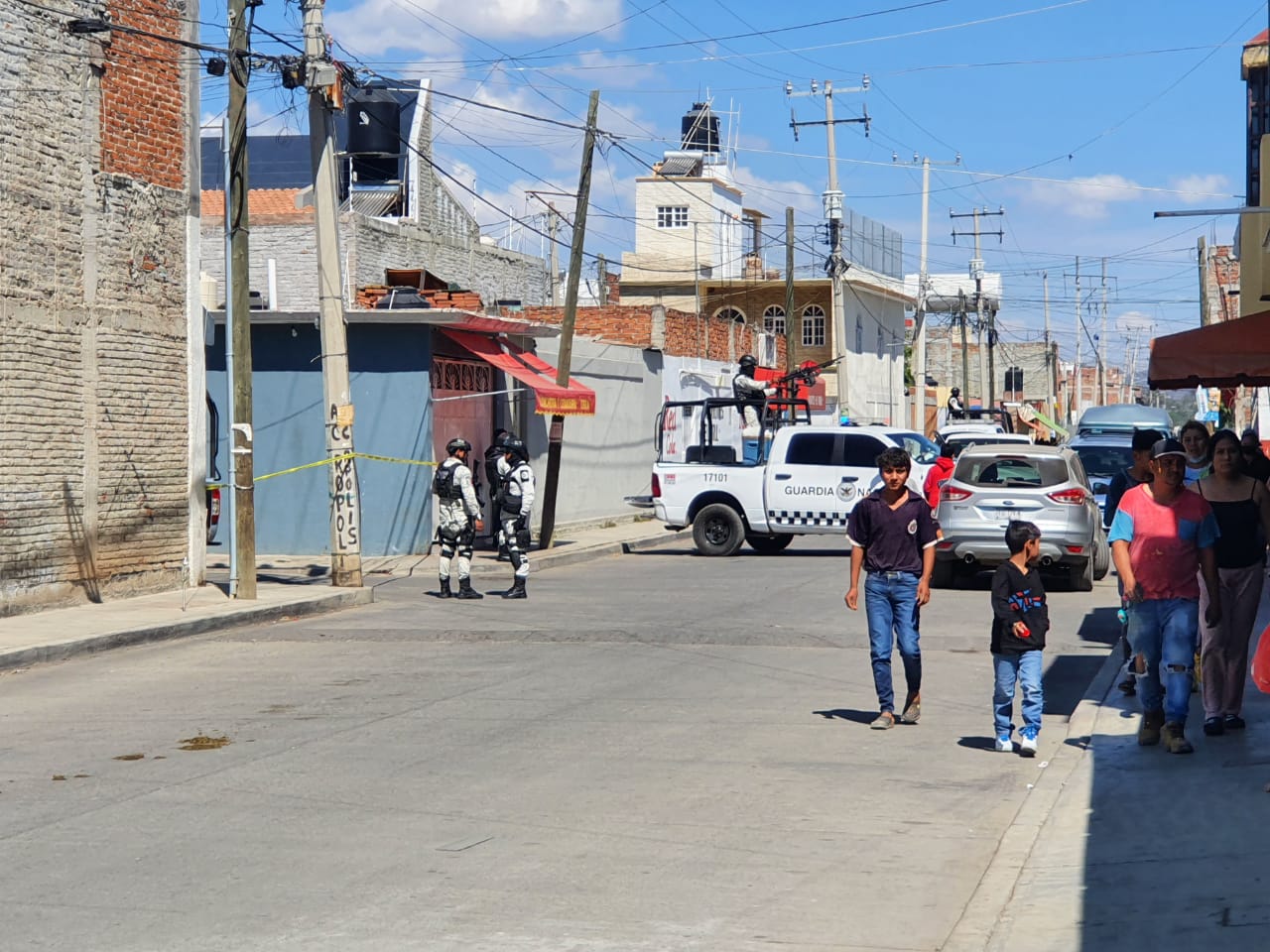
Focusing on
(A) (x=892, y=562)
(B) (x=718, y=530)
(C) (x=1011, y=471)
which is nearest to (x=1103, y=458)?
(B) (x=718, y=530)

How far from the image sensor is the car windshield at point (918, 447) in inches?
1038

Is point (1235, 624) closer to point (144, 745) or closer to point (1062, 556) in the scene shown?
Answer: point (144, 745)

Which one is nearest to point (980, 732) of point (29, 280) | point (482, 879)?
point (482, 879)

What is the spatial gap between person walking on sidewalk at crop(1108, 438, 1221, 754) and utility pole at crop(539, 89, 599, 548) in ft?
59.7

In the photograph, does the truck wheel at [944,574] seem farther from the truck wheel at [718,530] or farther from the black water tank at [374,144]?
the black water tank at [374,144]

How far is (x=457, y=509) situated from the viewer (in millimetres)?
19500

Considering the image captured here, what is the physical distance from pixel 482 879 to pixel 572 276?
68.5 ft

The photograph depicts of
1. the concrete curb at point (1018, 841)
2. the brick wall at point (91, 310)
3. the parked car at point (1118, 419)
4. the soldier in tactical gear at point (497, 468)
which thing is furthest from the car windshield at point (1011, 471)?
the parked car at point (1118, 419)

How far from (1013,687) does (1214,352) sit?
157 inches

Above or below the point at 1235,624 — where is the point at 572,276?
above

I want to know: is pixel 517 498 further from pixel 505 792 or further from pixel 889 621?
pixel 505 792

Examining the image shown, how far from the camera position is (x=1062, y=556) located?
65.8ft

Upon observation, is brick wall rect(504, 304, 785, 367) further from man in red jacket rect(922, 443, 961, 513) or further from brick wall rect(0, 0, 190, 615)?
brick wall rect(0, 0, 190, 615)

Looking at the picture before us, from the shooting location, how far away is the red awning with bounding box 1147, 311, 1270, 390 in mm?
12070
